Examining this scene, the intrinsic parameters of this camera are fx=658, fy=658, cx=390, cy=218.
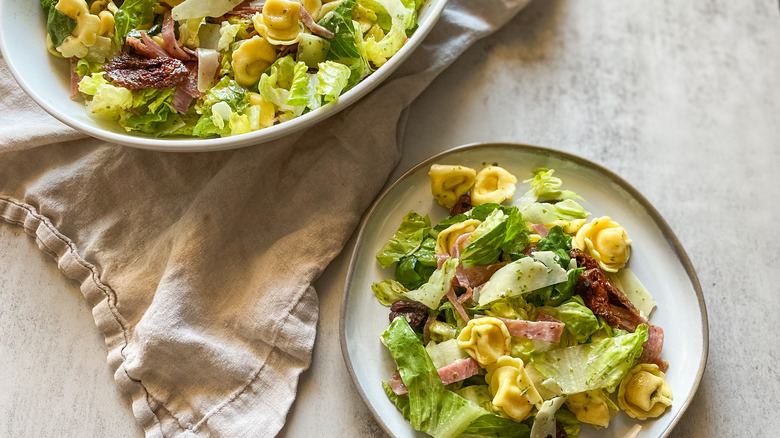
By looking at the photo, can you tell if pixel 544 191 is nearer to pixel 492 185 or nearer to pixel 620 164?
pixel 492 185

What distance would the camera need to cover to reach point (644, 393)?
204 centimetres

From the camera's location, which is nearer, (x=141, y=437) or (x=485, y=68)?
(x=141, y=437)

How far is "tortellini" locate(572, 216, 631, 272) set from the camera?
220 centimetres

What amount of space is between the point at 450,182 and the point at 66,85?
1.33m

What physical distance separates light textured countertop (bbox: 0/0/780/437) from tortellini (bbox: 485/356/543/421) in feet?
1.67

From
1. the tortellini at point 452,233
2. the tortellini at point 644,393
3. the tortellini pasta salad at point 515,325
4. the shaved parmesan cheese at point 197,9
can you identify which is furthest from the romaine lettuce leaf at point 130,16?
the tortellini at point 644,393

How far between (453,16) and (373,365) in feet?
4.72

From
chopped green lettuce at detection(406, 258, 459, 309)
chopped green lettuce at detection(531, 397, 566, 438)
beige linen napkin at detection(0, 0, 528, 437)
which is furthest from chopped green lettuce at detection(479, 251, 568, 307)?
beige linen napkin at detection(0, 0, 528, 437)

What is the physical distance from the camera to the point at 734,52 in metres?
2.96

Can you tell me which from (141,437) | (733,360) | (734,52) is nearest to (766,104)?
(734,52)

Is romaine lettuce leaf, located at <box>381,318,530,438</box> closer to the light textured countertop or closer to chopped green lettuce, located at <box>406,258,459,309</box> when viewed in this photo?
chopped green lettuce, located at <box>406,258,459,309</box>

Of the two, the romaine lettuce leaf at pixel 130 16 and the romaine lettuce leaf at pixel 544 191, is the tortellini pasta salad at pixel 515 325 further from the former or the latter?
the romaine lettuce leaf at pixel 130 16

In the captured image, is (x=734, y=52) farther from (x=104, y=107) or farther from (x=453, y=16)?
(x=104, y=107)

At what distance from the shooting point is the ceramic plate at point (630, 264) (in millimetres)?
2092
